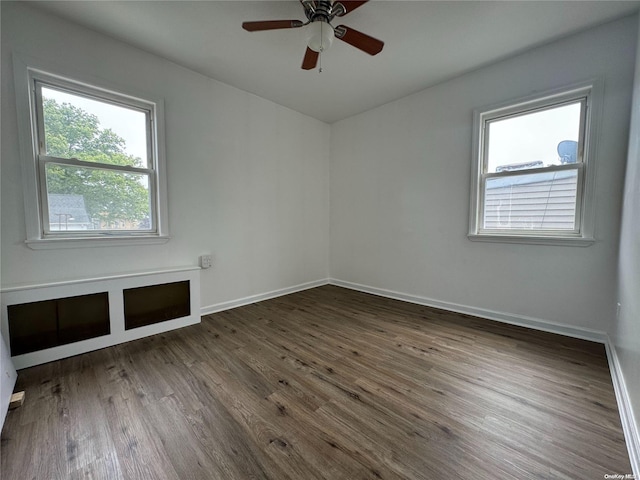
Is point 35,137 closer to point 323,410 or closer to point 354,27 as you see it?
point 354,27

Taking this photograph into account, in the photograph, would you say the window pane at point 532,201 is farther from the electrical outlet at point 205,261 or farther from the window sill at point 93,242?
the window sill at point 93,242

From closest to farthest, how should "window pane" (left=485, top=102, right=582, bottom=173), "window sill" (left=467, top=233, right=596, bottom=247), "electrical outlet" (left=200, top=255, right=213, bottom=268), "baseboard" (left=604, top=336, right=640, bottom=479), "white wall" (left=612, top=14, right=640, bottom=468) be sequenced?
"baseboard" (left=604, top=336, right=640, bottom=479), "white wall" (left=612, top=14, right=640, bottom=468), "window sill" (left=467, top=233, right=596, bottom=247), "window pane" (left=485, top=102, right=582, bottom=173), "electrical outlet" (left=200, top=255, right=213, bottom=268)

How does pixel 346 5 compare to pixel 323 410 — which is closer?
pixel 323 410

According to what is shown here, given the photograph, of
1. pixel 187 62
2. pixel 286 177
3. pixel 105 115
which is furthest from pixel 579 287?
pixel 105 115

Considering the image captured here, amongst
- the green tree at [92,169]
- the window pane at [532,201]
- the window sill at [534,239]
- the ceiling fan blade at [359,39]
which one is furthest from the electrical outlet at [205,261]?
the window pane at [532,201]

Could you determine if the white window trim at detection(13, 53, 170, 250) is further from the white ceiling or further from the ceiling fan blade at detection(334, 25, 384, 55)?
the ceiling fan blade at detection(334, 25, 384, 55)

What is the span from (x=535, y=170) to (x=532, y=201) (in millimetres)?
313

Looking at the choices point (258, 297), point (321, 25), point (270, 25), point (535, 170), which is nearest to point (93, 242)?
point (258, 297)

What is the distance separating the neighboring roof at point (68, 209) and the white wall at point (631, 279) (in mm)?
3944

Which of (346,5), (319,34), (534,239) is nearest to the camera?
(346,5)

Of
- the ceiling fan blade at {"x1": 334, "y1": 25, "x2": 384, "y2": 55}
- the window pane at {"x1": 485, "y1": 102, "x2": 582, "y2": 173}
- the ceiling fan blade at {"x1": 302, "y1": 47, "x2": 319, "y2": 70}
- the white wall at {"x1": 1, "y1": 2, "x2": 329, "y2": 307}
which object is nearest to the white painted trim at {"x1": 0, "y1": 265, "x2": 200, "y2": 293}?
the white wall at {"x1": 1, "y1": 2, "x2": 329, "y2": 307}

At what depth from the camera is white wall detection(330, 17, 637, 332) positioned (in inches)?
86.2

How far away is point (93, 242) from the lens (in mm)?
2301

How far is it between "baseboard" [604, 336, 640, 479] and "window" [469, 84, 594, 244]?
1076 millimetres
